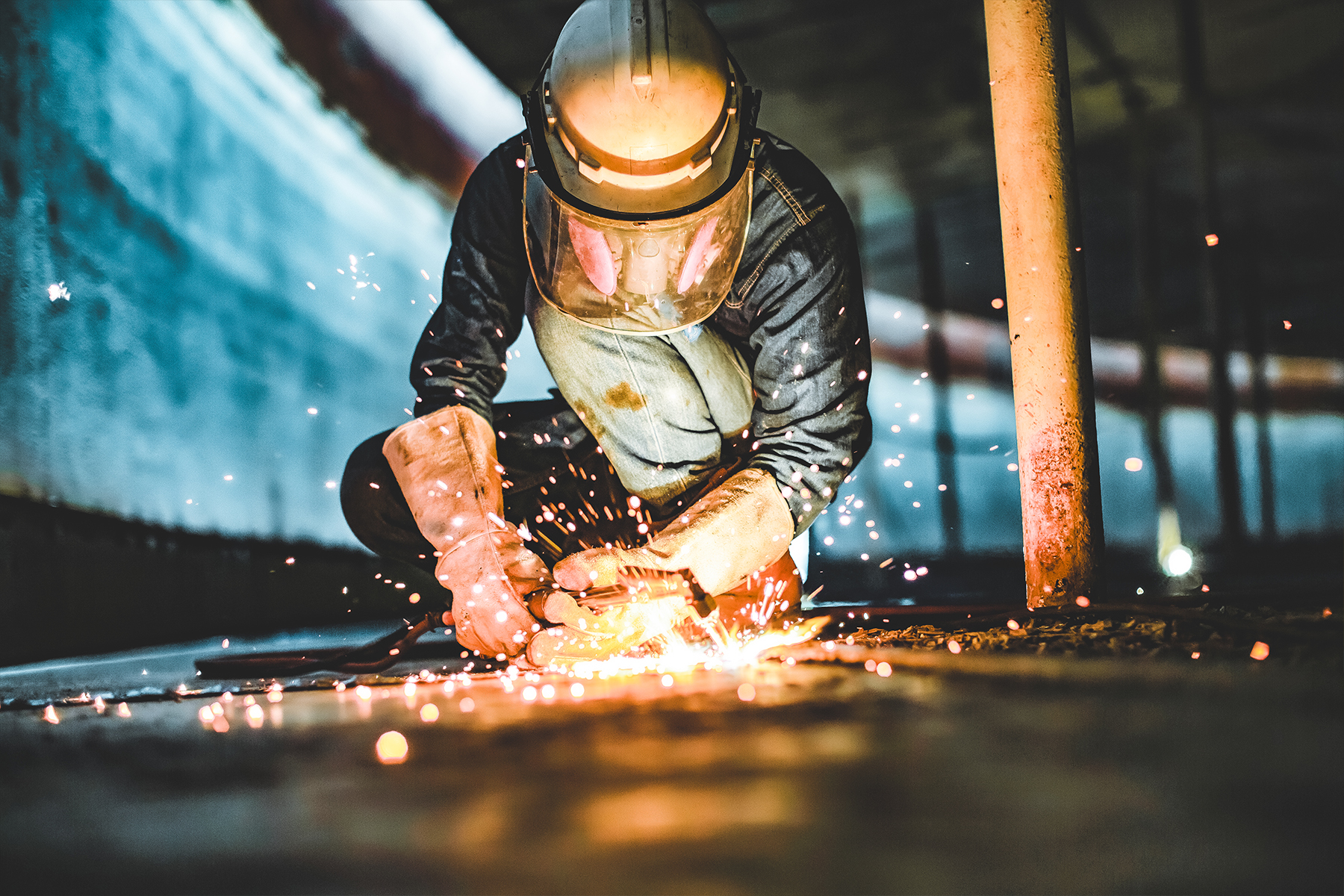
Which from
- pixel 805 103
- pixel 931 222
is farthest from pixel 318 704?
pixel 931 222

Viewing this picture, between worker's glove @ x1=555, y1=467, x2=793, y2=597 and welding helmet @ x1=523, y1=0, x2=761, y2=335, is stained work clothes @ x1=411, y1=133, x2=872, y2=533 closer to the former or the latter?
worker's glove @ x1=555, y1=467, x2=793, y2=597

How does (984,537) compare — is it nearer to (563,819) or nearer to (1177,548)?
(1177,548)

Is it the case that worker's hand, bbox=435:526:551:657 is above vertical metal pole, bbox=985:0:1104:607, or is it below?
below

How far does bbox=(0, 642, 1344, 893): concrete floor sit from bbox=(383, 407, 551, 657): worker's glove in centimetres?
57

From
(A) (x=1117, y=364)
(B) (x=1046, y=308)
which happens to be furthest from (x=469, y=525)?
(A) (x=1117, y=364)

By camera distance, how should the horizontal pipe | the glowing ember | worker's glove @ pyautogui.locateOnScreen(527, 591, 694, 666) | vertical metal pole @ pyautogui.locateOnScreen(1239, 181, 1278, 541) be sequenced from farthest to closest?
1. vertical metal pole @ pyautogui.locateOnScreen(1239, 181, 1278, 541)
2. the horizontal pipe
3. worker's glove @ pyautogui.locateOnScreen(527, 591, 694, 666)
4. the glowing ember

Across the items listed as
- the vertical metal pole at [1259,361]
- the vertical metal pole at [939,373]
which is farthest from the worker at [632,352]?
the vertical metal pole at [1259,361]

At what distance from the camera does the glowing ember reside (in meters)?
0.77

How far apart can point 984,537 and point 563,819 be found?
279 inches

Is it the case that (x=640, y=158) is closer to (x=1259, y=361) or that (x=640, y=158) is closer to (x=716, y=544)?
(x=716, y=544)

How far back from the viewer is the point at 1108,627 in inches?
61.0

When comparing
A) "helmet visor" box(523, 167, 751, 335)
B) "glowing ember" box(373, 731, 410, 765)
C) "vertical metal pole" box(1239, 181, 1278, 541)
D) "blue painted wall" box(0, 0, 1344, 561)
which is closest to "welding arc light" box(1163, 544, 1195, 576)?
A: "vertical metal pole" box(1239, 181, 1278, 541)

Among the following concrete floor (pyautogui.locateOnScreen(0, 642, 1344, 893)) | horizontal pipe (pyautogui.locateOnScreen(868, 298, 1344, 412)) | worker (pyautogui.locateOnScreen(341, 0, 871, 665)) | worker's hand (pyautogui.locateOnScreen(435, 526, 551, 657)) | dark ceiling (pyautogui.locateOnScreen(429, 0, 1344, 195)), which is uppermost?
dark ceiling (pyautogui.locateOnScreen(429, 0, 1344, 195))

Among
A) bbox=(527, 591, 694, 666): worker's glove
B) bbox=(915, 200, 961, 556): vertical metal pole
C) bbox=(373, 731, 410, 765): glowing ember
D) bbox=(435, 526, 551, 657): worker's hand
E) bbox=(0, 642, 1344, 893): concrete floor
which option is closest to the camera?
bbox=(0, 642, 1344, 893): concrete floor
